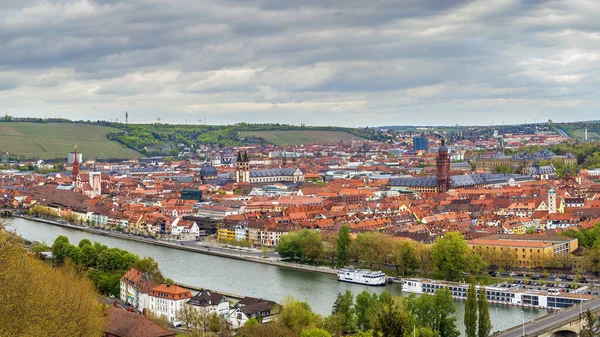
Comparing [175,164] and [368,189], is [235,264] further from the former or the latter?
[175,164]

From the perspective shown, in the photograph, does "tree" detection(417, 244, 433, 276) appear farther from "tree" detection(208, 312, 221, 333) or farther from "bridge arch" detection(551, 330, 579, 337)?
"tree" detection(208, 312, 221, 333)

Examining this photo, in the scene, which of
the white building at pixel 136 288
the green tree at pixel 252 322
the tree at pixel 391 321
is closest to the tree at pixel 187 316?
the green tree at pixel 252 322

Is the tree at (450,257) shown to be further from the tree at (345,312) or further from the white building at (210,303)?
the white building at (210,303)

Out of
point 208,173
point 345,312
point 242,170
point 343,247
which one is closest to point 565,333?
point 345,312

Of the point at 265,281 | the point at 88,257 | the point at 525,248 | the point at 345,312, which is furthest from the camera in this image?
the point at 525,248

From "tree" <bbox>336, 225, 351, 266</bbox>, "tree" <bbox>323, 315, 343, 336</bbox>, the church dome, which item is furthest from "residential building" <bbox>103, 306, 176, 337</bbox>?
the church dome

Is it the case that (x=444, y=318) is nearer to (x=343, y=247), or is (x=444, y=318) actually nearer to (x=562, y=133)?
(x=343, y=247)
